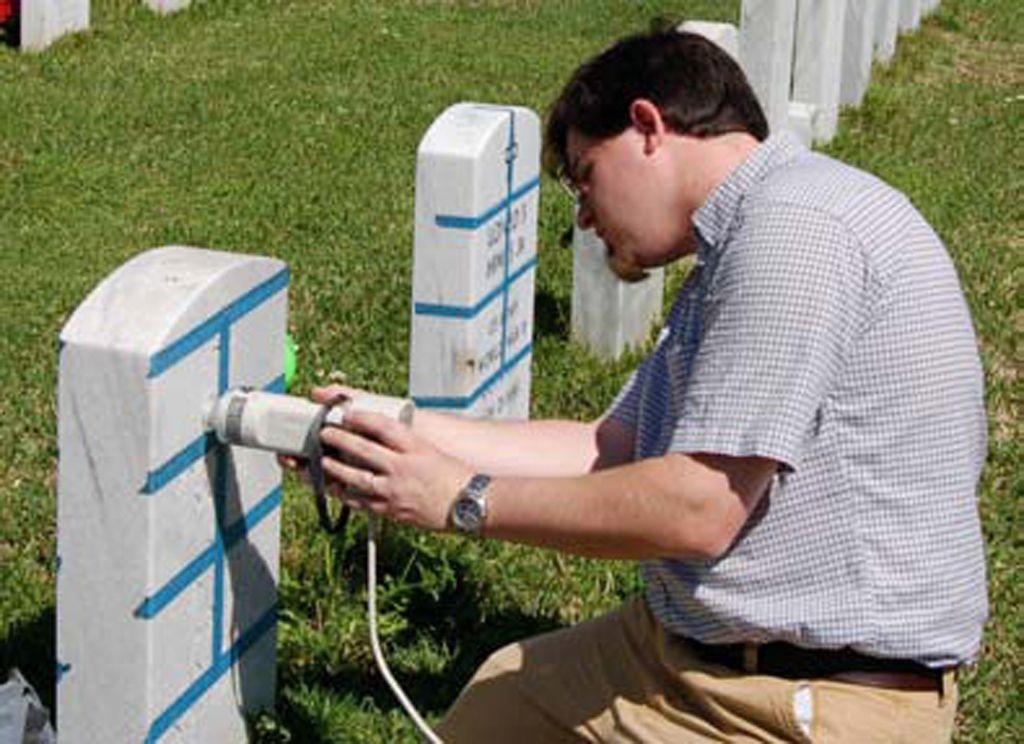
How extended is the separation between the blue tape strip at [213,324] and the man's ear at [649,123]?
62 cm

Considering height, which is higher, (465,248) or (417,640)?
(465,248)

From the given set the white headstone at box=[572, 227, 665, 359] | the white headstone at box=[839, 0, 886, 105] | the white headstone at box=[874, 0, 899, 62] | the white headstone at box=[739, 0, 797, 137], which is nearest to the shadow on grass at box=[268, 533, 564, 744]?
the white headstone at box=[572, 227, 665, 359]

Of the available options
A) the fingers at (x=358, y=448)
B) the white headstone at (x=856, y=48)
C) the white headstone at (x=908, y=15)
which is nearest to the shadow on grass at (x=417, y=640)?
the fingers at (x=358, y=448)

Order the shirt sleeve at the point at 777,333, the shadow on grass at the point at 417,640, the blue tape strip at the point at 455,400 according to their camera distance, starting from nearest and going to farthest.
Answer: the shirt sleeve at the point at 777,333 → the shadow on grass at the point at 417,640 → the blue tape strip at the point at 455,400

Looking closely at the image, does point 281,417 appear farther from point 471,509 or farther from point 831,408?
point 831,408

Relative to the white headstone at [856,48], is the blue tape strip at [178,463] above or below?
above

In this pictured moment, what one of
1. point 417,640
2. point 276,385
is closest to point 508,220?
point 417,640

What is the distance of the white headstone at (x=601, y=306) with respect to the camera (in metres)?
6.34

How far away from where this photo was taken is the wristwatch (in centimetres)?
287

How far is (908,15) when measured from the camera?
12.4 meters

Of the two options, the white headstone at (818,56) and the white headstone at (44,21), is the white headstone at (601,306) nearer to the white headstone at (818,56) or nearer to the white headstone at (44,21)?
the white headstone at (818,56)

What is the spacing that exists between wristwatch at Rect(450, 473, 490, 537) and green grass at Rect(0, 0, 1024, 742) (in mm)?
1032

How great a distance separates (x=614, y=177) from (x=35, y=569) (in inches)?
85.7

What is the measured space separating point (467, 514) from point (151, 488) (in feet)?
1.37
